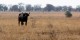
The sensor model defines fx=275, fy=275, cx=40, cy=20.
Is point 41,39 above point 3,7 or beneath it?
above

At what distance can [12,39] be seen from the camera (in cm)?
1214

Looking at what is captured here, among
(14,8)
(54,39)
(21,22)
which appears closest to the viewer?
(54,39)

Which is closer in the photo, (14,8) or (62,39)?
(62,39)

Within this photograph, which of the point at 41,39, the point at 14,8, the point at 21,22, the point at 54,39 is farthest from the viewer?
the point at 14,8

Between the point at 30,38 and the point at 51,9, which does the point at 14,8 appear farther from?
the point at 30,38

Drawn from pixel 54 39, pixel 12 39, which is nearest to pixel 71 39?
pixel 54 39

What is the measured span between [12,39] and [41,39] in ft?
4.27

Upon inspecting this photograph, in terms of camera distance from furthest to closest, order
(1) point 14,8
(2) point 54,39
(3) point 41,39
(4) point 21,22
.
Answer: (1) point 14,8, (4) point 21,22, (3) point 41,39, (2) point 54,39

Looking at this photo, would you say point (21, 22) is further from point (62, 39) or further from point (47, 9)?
point (47, 9)

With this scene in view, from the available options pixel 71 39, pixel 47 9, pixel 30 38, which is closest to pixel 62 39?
pixel 71 39

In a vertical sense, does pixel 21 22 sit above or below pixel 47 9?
above

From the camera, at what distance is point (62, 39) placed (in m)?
12.4

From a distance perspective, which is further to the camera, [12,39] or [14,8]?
[14,8]

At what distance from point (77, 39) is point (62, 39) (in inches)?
28.6
